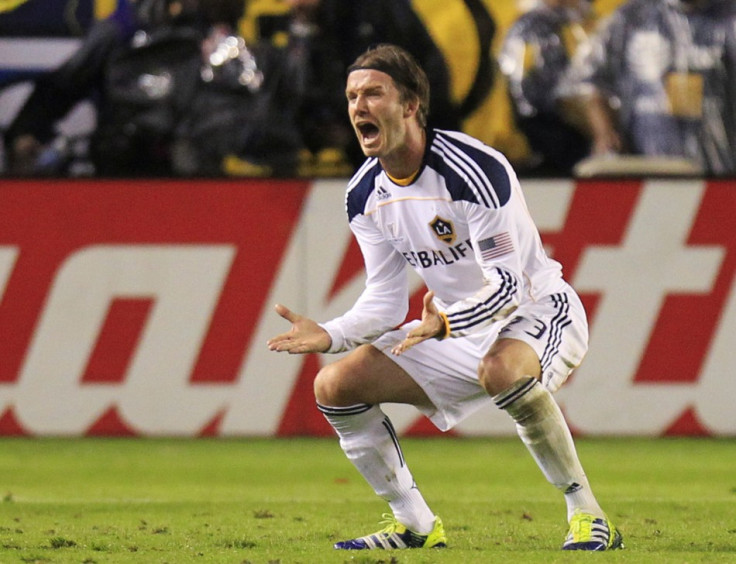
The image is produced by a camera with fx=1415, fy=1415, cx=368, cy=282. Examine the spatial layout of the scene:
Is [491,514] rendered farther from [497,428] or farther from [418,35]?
[418,35]

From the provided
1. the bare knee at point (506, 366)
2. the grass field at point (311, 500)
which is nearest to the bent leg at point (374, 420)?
the grass field at point (311, 500)

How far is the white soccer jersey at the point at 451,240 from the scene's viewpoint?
4973 millimetres

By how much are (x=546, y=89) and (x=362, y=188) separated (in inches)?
193

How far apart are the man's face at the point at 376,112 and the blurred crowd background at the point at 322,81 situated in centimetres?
440

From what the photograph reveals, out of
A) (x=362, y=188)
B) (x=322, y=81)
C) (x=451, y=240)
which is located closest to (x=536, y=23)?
(x=322, y=81)

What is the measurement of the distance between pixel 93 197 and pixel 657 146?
394 centimetres

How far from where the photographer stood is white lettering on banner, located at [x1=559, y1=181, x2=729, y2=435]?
9.15 metres

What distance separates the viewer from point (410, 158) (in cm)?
521

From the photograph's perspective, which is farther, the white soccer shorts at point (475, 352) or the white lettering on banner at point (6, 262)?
the white lettering on banner at point (6, 262)

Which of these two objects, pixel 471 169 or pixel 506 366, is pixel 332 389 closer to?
pixel 506 366

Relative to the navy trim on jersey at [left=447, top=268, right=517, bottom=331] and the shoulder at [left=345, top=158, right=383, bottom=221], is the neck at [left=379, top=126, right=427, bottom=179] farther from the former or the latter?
the navy trim on jersey at [left=447, top=268, right=517, bottom=331]

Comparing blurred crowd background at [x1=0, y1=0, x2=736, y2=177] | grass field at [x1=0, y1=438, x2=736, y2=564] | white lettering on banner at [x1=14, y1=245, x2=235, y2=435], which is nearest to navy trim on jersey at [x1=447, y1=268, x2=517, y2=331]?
grass field at [x1=0, y1=438, x2=736, y2=564]

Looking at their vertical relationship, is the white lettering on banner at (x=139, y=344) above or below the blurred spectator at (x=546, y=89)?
below

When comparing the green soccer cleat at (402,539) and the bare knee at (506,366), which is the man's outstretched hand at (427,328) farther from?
the green soccer cleat at (402,539)
